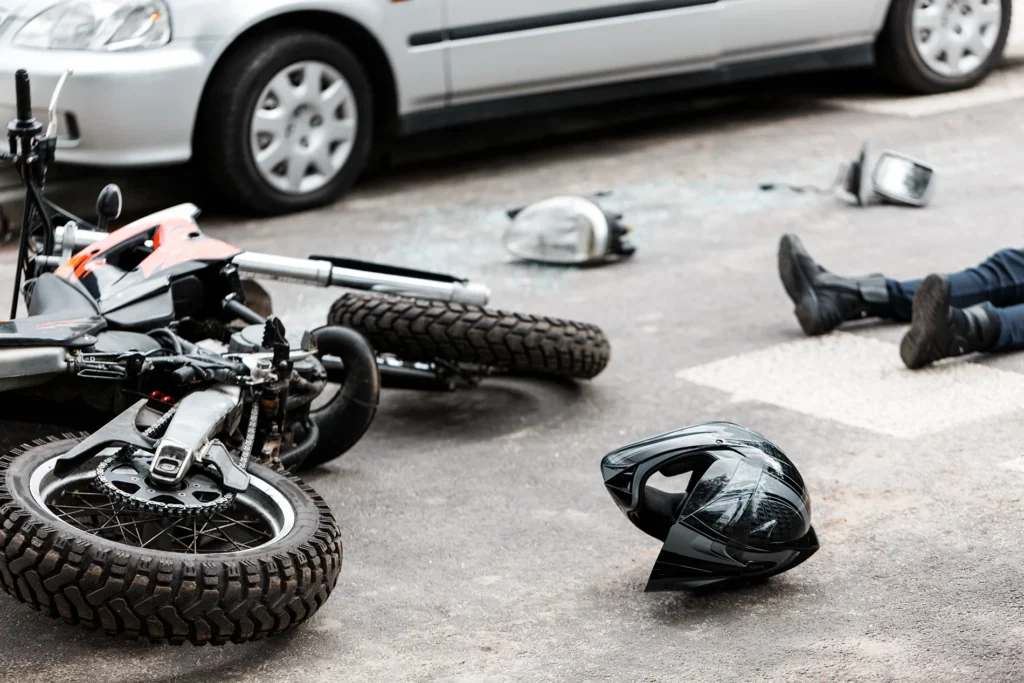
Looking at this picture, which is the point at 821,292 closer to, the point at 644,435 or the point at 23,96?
the point at 644,435

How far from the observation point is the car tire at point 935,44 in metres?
9.52

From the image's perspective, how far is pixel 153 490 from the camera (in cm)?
310

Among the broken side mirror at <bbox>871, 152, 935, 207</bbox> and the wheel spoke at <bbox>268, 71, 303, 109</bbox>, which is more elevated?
the wheel spoke at <bbox>268, 71, 303, 109</bbox>

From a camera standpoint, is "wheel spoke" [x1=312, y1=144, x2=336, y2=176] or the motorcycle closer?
the motorcycle

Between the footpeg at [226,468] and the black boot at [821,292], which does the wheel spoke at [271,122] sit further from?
the footpeg at [226,468]

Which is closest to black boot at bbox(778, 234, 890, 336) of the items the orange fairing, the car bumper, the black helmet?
the black helmet

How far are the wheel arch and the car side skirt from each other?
16 centimetres

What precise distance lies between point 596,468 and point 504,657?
4.07ft

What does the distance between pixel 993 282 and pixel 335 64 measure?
11.8ft

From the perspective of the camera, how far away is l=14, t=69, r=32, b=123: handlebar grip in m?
3.76

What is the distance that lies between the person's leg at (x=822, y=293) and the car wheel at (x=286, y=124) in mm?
2831

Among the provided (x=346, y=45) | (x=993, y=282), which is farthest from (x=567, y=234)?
(x=993, y=282)

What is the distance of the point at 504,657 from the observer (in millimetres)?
3184

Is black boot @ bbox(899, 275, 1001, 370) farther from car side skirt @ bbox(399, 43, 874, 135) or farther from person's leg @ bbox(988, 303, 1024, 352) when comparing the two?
car side skirt @ bbox(399, 43, 874, 135)
